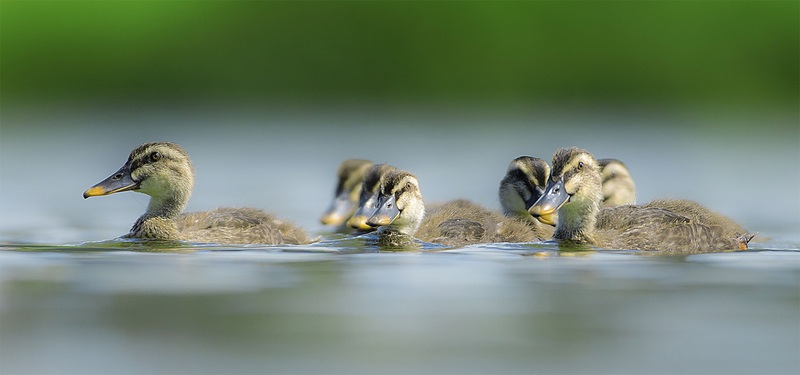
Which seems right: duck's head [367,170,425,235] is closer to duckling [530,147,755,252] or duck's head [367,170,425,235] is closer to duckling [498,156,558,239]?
duckling [530,147,755,252]

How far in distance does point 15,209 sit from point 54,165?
3.61m

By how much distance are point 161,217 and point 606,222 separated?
13.2 ft

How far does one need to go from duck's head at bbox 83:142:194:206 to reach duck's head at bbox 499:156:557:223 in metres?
3.22

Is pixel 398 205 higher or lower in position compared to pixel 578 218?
higher

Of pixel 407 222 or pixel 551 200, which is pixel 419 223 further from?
pixel 551 200

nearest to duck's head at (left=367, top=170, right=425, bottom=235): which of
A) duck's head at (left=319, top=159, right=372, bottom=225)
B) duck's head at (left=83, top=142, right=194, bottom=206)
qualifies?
duck's head at (left=319, top=159, right=372, bottom=225)

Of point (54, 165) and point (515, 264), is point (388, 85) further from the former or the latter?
point (515, 264)

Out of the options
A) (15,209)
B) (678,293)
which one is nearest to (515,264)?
(678,293)

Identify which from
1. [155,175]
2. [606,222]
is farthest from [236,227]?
[606,222]

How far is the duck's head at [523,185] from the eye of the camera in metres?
9.03

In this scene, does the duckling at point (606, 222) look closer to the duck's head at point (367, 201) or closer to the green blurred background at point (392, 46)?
the duck's head at point (367, 201)

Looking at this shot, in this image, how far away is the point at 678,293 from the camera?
17.6 ft

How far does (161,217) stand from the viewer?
27.5ft

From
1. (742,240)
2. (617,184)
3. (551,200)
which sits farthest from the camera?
(617,184)
